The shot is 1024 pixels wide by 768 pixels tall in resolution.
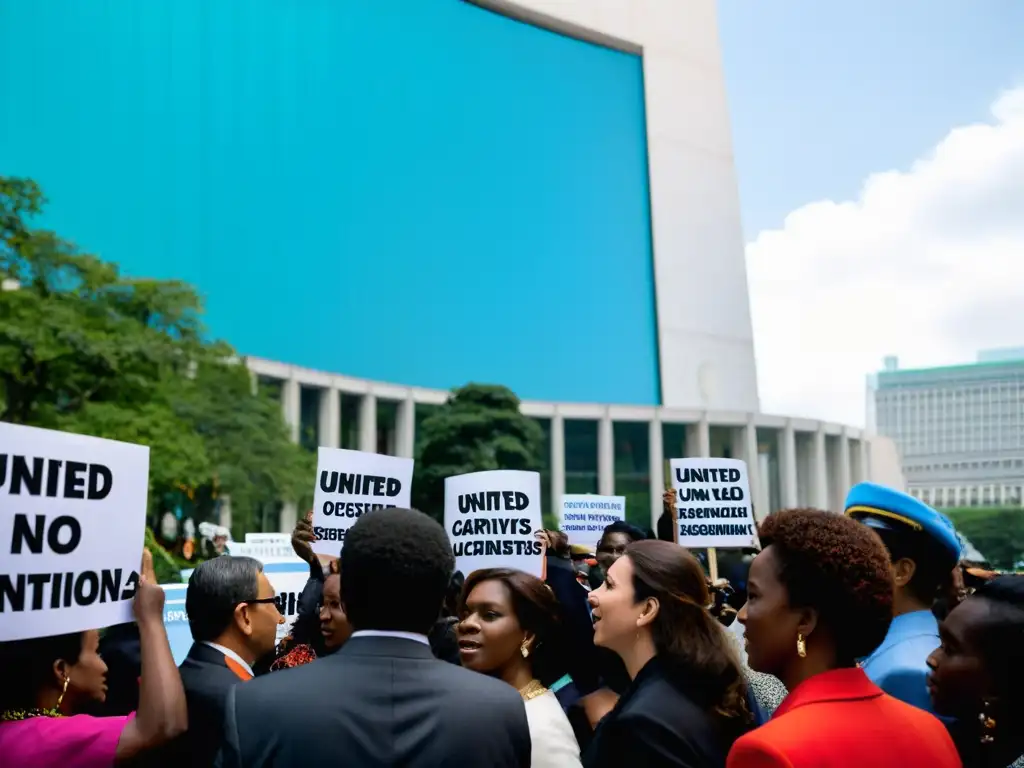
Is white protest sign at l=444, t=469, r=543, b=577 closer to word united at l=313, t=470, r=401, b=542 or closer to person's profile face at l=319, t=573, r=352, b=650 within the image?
word united at l=313, t=470, r=401, b=542

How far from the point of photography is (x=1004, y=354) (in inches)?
5207

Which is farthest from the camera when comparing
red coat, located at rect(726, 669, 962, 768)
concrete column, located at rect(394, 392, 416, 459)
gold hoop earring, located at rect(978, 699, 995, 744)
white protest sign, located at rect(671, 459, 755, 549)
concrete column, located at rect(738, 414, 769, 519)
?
concrete column, located at rect(738, 414, 769, 519)

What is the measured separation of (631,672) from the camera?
3408 millimetres

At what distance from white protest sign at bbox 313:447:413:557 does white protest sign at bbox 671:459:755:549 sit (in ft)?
7.12

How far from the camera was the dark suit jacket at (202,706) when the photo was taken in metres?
2.92

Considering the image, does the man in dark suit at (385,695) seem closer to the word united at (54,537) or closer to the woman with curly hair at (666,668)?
the woman with curly hair at (666,668)

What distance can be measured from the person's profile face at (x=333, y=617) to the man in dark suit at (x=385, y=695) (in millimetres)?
2306

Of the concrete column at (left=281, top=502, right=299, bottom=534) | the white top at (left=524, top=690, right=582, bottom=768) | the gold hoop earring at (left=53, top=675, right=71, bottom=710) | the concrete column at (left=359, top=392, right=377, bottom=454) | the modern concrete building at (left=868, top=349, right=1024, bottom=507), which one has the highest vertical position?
the modern concrete building at (left=868, top=349, right=1024, bottom=507)

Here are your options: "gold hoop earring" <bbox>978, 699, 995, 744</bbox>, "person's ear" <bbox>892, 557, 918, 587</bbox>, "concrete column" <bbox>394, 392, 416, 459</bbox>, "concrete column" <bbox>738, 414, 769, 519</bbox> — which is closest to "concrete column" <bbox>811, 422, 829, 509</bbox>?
"concrete column" <bbox>738, 414, 769, 519</bbox>

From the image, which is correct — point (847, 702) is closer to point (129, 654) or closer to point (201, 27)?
point (129, 654)

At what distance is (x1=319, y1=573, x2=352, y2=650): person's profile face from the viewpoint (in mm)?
4707

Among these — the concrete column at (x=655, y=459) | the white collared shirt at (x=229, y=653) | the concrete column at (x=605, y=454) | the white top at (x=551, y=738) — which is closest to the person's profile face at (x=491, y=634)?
the white top at (x=551, y=738)

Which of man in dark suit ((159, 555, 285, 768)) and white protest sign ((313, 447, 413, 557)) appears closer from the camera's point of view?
man in dark suit ((159, 555, 285, 768))

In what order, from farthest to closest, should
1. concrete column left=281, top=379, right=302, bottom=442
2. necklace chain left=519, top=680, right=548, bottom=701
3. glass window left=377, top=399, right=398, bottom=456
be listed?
glass window left=377, top=399, right=398, bottom=456 → concrete column left=281, top=379, right=302, bottom=442 → necklace chain left=519, top=680, right=548, bottom=701
